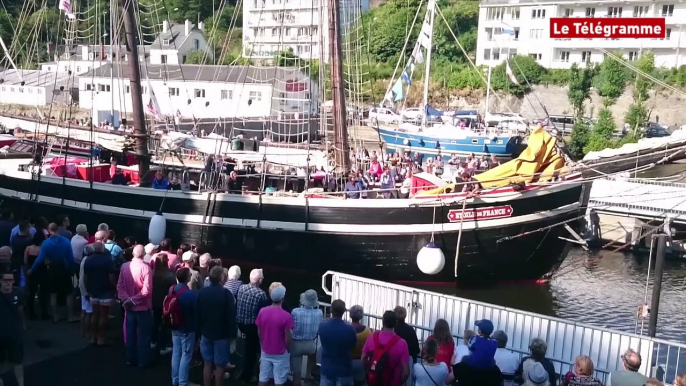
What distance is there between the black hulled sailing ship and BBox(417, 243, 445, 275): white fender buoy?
180 mm

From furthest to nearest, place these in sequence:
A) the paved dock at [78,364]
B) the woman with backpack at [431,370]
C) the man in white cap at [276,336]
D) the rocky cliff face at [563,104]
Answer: the rocky cliff face at [563,104], the paved dock at [78,364], the man in white cap at [276,336], the woman with backpack at [431,370]

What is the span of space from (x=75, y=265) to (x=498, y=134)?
32475mm

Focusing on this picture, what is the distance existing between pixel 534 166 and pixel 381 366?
30.5 ft

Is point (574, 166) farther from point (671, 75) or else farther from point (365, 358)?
point (671, 75)

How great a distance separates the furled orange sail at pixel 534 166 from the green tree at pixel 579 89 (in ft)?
120

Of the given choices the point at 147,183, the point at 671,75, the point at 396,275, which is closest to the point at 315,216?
the point at 396,275

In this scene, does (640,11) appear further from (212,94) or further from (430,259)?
(430,259)

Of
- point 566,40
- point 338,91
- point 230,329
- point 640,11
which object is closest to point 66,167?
point 338,91

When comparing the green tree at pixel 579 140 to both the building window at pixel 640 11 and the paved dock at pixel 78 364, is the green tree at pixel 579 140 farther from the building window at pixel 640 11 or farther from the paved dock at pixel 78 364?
the paved dock at pixel 78 364

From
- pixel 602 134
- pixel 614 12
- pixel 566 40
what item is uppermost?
pixel 614 12

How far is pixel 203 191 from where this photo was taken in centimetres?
1600

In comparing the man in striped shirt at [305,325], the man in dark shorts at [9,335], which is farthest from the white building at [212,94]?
the man in dark shorts at [9,335]

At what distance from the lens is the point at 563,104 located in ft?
176

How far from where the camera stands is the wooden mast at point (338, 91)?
17484 mm
